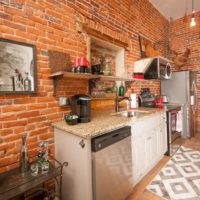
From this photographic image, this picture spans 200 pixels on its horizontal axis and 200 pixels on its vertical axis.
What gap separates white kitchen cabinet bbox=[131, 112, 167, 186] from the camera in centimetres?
192

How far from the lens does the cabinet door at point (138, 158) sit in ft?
6.20

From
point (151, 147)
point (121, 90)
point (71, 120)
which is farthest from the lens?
point (121, 90)

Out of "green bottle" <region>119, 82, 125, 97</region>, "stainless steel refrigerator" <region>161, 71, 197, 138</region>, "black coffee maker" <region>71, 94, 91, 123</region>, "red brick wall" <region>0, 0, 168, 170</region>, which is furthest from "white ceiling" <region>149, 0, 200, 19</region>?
"black coffee maker" <region>71, 94, 91, 123</region>

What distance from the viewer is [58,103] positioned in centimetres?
186

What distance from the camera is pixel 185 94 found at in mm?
3736

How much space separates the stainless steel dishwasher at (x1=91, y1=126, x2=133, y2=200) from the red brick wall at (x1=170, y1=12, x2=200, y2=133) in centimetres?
374

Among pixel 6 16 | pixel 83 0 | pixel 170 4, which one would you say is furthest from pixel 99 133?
pixel 170 4

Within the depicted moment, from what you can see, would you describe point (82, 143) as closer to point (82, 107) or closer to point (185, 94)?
point (82, 107)

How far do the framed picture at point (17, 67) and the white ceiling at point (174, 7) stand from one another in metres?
3.58

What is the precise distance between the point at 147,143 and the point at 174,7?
3.79 metres

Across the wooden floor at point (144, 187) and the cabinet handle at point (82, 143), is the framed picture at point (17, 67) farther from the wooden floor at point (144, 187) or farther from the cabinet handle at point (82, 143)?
the wooden floor at point (144, 187)

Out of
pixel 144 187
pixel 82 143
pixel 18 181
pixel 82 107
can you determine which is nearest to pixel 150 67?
pixel 82 107

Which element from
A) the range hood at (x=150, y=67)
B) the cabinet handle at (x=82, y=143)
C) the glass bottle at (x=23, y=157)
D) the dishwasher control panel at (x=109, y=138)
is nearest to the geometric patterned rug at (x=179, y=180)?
the dishwasher control panel at (x=109, y=138)

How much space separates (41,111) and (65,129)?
0.41m
